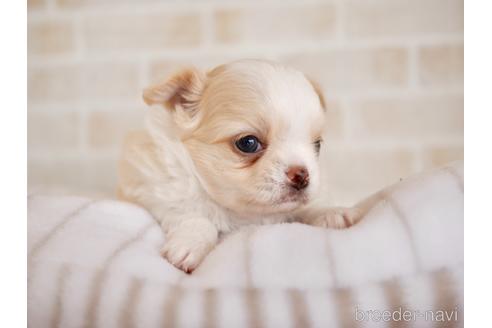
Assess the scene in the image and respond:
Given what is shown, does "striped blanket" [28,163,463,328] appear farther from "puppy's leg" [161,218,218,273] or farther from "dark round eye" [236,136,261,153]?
"dark round eye" [236,136,261,153]

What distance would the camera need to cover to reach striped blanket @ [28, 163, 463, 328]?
32.2 inches

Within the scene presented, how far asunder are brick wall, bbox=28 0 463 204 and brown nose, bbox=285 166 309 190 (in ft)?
0.78

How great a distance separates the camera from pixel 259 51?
1.23m

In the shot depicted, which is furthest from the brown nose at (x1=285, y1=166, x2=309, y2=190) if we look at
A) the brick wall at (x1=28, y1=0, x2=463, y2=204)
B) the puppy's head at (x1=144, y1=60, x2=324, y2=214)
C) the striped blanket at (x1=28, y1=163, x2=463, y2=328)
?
the brick wall at (x1=28, y1=0, x2=463, y2=204)

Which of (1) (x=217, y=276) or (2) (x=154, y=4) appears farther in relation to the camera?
(2) (x=154, y=4)

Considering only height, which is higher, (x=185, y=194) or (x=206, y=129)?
(x=206, y=129)

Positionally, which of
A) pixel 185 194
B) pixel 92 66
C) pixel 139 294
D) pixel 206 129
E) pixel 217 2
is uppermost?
pixel 217 2

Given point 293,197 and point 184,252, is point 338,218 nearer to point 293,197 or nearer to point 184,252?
point 293,197

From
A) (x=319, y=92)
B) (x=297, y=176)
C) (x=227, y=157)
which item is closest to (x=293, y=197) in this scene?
(x=297, y=176)
